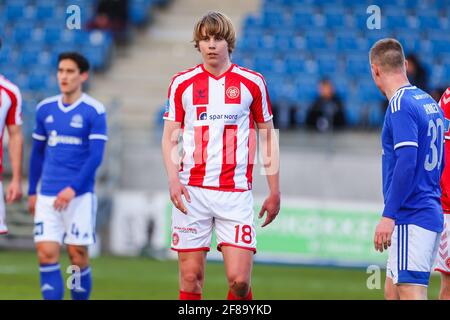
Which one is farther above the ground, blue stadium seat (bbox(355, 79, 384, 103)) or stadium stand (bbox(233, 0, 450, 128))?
stadium stand (bbox(233, 0, 450, 128))

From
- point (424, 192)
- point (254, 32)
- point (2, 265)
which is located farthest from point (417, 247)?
point (254, 32)

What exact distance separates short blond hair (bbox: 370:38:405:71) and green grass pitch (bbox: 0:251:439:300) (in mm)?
4894

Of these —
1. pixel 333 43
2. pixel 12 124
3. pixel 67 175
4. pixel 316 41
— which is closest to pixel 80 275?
pixel 67 175

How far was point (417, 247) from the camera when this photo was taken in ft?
22.0

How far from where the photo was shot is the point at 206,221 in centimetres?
737

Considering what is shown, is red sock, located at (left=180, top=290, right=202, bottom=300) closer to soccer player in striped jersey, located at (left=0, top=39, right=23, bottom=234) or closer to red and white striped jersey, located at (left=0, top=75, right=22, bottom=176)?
soccer player in striped jersey, located at (left=0, top=39, right=23, bottom=234)

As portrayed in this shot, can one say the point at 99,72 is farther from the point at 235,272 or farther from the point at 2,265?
the point at 235,272

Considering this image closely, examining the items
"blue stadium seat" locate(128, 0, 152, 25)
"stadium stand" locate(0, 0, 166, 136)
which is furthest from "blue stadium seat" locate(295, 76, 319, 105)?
"blue stadium seat" locate(128, 0, 152, 25)

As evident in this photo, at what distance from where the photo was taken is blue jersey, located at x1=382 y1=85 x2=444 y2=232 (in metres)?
6.60

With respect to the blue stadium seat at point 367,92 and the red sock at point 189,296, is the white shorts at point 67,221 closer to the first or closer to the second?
the red sock at point 189,296

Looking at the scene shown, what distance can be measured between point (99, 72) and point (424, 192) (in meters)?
15.1

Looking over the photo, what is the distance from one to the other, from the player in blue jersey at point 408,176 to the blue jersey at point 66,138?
137 inches

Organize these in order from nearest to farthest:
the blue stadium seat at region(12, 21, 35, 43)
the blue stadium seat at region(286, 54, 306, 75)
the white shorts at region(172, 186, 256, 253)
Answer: the white shorts at region(172, 186, 256, 253), the blue stadium seat at region(286, 54, 306, 75), the blue stadium seat at region(12, 21, 35, 43)

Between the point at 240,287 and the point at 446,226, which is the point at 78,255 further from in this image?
the point at 446,226
